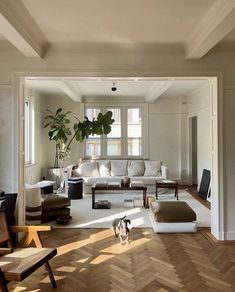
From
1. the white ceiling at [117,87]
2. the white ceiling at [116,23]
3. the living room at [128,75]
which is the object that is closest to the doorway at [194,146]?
the white ceiling at [117,87]

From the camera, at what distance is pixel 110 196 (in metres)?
7.47

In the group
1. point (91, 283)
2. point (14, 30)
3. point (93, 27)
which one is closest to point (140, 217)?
point (91, 283)

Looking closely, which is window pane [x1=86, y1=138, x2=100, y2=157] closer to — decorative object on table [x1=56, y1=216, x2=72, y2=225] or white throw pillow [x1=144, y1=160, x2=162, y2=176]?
white throw pillow [x1=144, y1=160, x2=162, y2=176]

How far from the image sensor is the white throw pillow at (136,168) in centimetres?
819

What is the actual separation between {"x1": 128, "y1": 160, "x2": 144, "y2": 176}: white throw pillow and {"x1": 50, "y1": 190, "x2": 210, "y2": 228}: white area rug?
1.01 metres

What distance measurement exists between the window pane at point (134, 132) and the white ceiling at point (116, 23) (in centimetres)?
545

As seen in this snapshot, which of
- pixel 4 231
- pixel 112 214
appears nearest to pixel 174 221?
pixel 112 214

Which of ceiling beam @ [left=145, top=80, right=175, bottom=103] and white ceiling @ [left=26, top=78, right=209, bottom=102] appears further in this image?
white ceiling @ [left=26, top=78, right=209, bottom=102]

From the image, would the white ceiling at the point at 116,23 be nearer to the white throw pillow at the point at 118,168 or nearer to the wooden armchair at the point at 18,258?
the wooden armchair at the point at 18,258

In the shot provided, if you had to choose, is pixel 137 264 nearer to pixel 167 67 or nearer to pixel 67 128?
pixel 167 67

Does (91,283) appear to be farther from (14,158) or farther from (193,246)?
(14,158)

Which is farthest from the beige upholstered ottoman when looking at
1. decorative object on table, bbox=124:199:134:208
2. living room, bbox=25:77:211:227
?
living room, bbox=25:77:211:227

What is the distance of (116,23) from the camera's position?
3.31 meters

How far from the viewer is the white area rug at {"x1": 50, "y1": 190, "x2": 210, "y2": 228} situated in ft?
16.5
